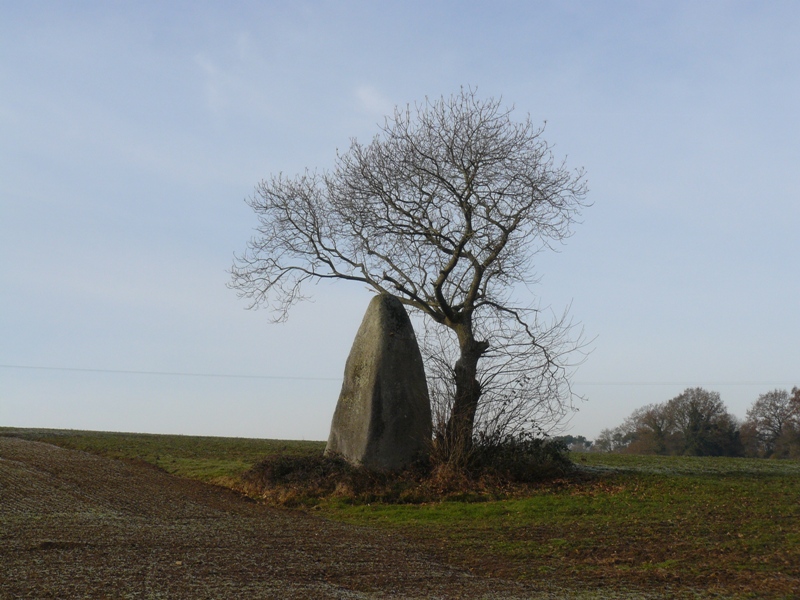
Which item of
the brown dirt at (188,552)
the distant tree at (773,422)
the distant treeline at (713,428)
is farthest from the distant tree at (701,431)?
the brown dirt at (188,552)

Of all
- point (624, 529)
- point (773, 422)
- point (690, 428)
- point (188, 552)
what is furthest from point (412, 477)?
point (773, 422)

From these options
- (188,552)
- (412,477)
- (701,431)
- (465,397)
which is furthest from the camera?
(701,431)

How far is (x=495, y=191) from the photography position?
57.0ft

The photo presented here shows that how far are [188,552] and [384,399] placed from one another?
788 centimetres

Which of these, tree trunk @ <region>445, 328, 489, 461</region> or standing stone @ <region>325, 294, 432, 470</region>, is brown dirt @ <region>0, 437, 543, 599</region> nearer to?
standing stone @ <region>325, 294, 432, 470</region>

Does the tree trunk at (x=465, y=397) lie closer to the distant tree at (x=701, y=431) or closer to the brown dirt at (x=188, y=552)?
the brown dirt at (x=188, y=552)

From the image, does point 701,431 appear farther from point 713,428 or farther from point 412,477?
point 412,477

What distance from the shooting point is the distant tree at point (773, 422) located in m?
45.5

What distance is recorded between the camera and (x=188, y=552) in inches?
343

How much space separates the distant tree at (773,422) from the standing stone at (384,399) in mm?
36200

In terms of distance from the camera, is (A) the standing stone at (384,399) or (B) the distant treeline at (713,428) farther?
(B) the distant treeline at (713,428)

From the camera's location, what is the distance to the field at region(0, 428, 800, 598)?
8266 mm

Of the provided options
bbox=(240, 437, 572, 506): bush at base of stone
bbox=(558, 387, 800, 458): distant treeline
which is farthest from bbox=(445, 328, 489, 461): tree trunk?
bbox=(558, 387, 800, 458): distant treeline

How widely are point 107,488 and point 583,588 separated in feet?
31.9
